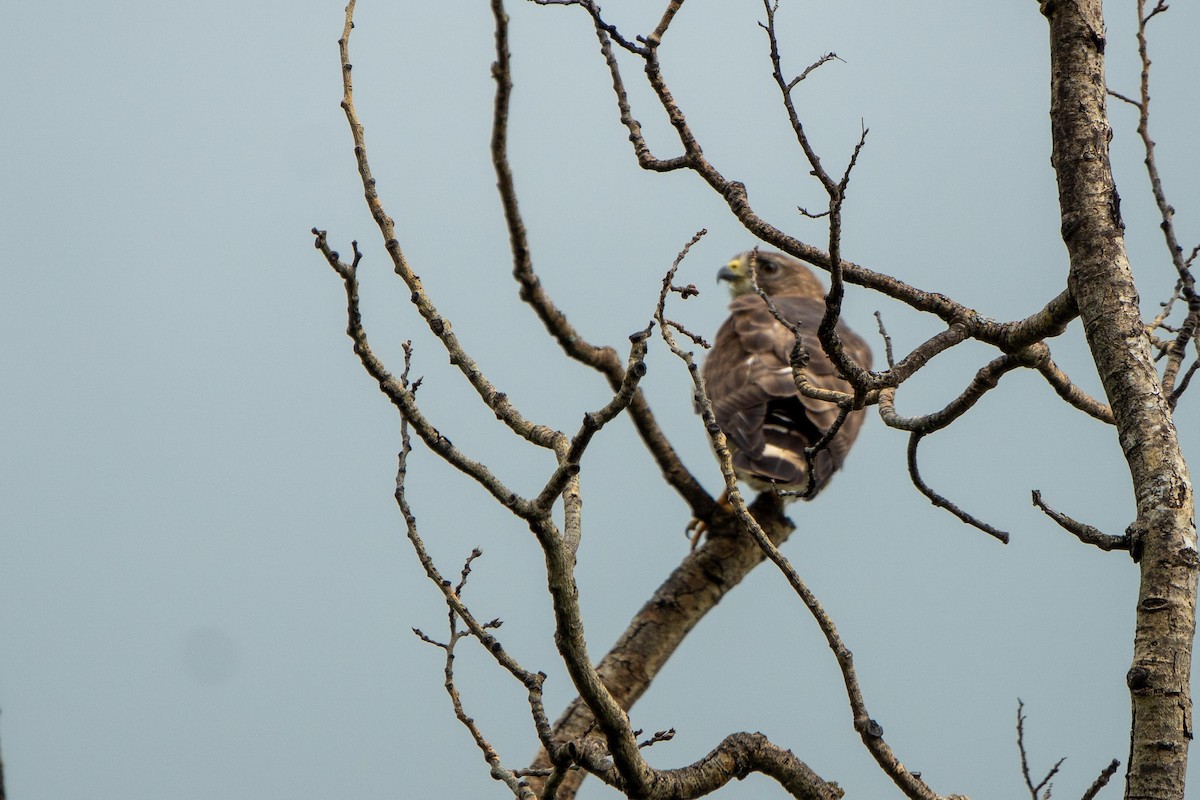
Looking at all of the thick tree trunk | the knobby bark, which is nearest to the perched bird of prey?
the knobby bark

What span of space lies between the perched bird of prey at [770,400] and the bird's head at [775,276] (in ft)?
3.41

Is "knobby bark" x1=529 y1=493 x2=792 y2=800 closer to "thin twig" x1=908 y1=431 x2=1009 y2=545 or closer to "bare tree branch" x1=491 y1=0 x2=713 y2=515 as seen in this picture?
"bare tree branch" x1=491 y1=0 x2=713 y2=515

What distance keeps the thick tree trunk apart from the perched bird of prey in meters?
3.40

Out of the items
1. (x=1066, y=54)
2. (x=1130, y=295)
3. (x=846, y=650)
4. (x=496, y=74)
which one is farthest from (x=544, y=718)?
(x=496, y=74)

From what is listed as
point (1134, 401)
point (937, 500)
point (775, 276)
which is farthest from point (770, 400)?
point (1134, 401)

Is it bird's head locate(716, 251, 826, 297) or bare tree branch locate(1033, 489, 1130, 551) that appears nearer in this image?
bare tree branch locate(1033, 489, 1130, 551)

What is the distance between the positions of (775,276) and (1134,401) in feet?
25.8

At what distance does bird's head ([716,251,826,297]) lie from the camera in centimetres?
941

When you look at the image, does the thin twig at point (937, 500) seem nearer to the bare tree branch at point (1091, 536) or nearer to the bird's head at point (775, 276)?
the bare tree branch at point (1091, 536)

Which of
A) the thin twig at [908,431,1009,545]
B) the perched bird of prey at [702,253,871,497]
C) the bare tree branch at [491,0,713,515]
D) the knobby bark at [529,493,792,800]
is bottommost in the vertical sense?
the thin twig at [908,431,1009,545]

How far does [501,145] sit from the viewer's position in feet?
12.4

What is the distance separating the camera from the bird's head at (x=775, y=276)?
30.9 feet

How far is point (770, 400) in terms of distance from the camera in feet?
21.8

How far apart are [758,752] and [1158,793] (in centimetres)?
80
